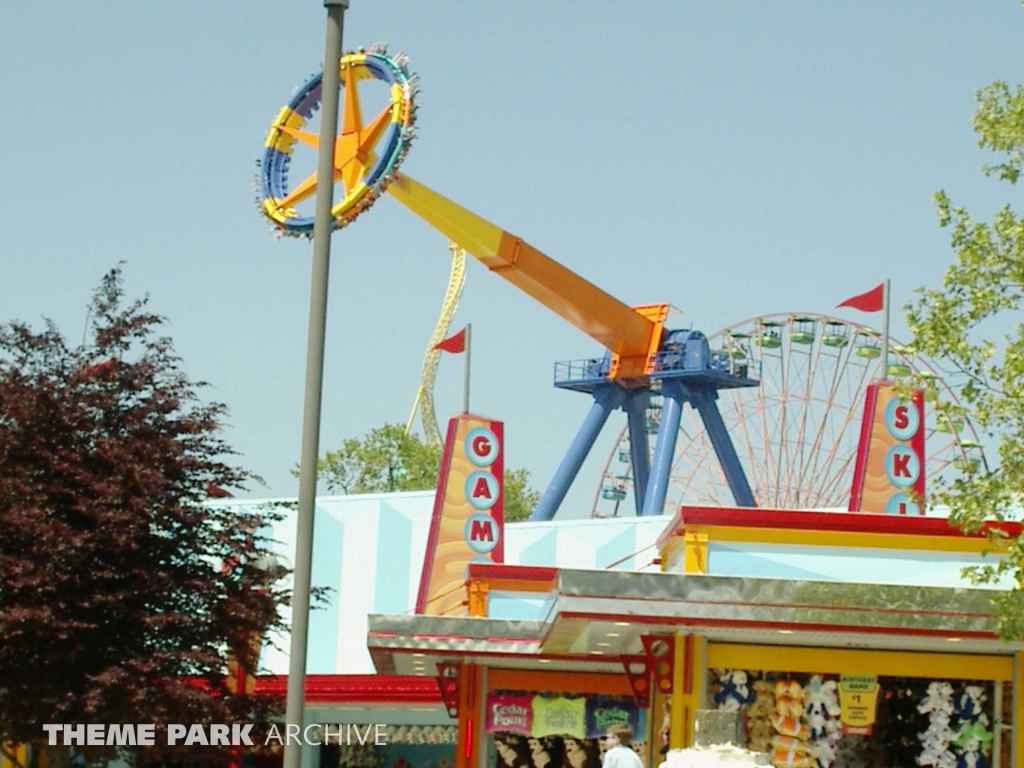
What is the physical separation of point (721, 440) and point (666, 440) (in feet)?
5.86

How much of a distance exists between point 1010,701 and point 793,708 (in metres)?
2.36

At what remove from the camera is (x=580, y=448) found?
4425 cm

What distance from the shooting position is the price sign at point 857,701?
1875 cm

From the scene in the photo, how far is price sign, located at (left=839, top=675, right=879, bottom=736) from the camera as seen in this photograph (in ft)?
61.5

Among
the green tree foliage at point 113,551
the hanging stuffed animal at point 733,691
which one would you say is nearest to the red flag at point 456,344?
the green tree foliage at point 113,551

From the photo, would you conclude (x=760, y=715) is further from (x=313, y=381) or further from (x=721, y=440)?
(x=721, y=440)

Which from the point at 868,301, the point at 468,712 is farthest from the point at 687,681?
the point at 868,301

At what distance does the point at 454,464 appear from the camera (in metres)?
33.7

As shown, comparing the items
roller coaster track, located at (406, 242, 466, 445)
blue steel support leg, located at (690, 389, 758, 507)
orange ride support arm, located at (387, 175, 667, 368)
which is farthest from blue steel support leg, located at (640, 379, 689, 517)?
roller coaster track, located at (406, 242, 466, 445)

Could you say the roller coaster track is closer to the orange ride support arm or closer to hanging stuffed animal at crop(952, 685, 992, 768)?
the orange ride support arm

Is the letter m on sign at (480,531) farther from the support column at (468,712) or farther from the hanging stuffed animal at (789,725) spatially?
the hanging stuffed animal at (789,725)

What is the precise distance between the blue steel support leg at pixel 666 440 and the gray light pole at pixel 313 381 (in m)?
29.8

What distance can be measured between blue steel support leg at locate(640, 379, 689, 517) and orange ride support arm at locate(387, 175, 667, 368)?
1.90 meters

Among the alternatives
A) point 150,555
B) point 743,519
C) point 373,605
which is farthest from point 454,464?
point 743,519
